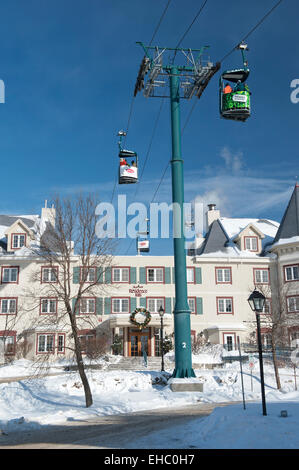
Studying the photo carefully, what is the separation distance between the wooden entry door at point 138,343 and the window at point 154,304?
2.05 metres

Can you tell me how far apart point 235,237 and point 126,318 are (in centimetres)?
1235

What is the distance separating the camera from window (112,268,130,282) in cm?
3844

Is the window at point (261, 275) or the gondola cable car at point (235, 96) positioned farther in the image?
the window at point (261, 275)

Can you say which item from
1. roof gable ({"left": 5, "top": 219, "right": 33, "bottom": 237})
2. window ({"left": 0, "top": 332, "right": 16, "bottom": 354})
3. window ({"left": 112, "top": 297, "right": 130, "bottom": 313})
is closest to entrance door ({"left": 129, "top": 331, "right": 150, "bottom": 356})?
window ({"left": 112, "top": 297, "right": 130, "bottom": 313})

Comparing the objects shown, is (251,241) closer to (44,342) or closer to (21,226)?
(44,342)

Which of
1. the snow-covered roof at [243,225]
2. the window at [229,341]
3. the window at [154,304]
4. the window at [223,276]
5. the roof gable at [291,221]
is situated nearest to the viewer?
the window at [229,341]

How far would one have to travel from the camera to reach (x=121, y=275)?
126ft

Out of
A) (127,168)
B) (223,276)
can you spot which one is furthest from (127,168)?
(223,276)

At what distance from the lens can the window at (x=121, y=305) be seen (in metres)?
37.9

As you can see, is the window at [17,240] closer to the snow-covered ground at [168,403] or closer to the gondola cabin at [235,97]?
the snow-covered ground at [168,403]

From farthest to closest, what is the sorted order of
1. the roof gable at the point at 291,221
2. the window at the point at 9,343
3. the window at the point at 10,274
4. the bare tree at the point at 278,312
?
the roof gable at the point at 291,221 → the window at the point at 10,274 → the window at the point at 9,343 → the bare tree at the point at 278,312

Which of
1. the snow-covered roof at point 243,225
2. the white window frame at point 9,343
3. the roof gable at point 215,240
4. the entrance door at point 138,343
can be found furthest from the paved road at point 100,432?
the snow-covered roof at point 243,225
